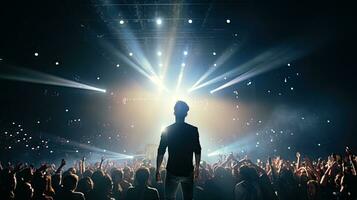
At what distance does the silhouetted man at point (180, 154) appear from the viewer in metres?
4.10

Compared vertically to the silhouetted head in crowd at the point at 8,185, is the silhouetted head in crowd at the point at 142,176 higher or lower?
higher

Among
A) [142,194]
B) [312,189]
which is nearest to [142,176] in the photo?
[142,194]

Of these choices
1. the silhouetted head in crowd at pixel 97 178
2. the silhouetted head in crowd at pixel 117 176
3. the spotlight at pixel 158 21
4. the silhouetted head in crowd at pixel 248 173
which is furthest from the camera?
the spotlight at pixel 158 21

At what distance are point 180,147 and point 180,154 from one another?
3.7 inches

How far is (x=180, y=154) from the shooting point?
13.7ft

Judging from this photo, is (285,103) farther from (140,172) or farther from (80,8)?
(140,172)

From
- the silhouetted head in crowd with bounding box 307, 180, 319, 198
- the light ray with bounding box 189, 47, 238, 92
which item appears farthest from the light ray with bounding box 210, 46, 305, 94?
the silhouetted head in crowd with bounding box 307, 180, 319, 198

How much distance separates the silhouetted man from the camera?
4102 mm

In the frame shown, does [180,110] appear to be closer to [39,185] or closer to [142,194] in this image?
[142,194]

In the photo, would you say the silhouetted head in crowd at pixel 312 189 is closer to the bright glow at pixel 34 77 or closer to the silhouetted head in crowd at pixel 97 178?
the silhouetted head in crowd at pixel 97 178

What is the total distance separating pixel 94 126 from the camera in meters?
28.3

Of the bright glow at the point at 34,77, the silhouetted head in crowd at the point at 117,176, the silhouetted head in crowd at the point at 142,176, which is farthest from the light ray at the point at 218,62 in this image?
the silhouetted head in crowd at the point at 142,176

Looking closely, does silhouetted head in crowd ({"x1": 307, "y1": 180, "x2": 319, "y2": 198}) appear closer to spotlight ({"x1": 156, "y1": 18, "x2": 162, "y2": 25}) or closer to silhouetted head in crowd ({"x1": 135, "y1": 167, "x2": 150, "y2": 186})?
silhouetted head in crowd ({"x1": 135, "y1": 167, "x2": 150, "y2": 186})

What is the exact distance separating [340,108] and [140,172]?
1358 centimetres
